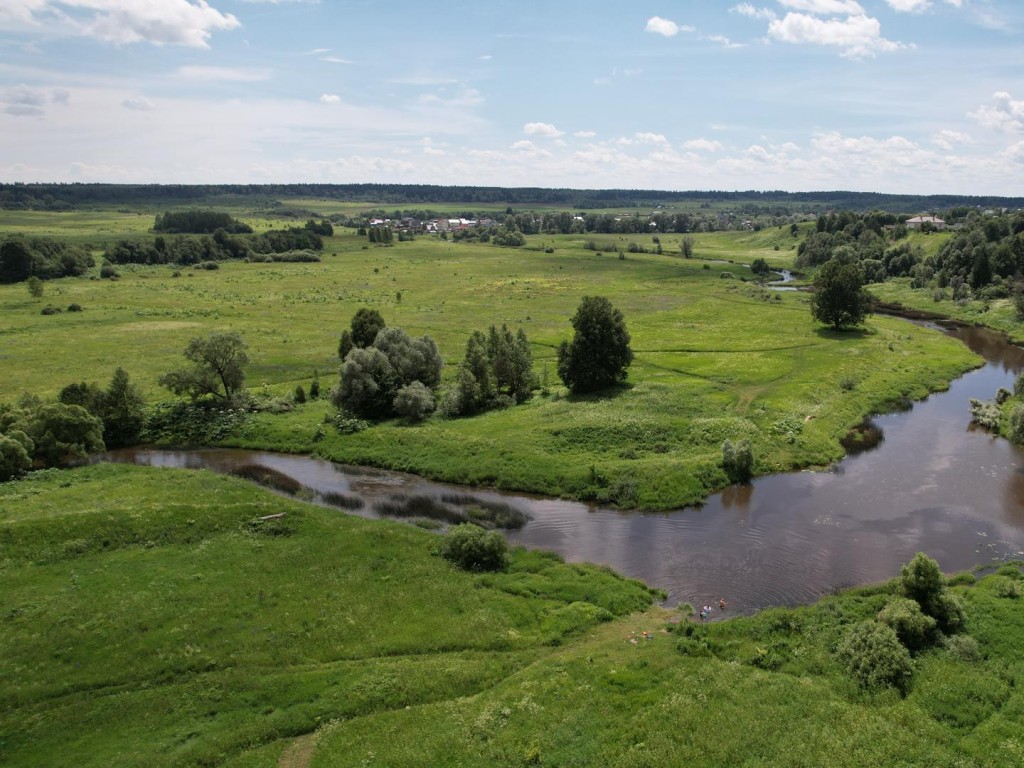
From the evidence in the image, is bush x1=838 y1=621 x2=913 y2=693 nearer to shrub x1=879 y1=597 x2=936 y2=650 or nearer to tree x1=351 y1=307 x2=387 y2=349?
shrub x1=879 y1=597 x2=936 y2=650

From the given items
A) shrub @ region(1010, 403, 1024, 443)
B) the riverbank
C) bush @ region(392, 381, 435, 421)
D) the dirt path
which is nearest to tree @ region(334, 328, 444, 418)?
bush @ region(392, 381, 435, 421)

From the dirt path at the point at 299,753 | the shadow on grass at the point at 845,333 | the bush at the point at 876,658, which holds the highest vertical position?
the shadow on grass at the point at 845,333

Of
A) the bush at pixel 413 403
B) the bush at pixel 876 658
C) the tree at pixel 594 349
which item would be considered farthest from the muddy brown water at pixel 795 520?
the tree at pixel 594 349

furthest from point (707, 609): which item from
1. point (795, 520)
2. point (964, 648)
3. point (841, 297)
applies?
point (841, 297)

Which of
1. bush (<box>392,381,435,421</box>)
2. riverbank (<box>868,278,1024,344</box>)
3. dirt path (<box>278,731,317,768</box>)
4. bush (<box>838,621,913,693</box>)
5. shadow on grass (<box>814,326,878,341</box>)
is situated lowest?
dirt path (<box>278,731,317,768</box>)

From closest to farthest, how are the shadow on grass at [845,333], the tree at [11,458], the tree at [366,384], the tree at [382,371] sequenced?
the tree at [11,458] < the tree at [366,384] < the tree at [382,371] < the shadow on grass at [845,333]

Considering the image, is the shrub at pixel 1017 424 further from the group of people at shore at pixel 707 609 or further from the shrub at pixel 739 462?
the group of people at shore at pixel 707 609
